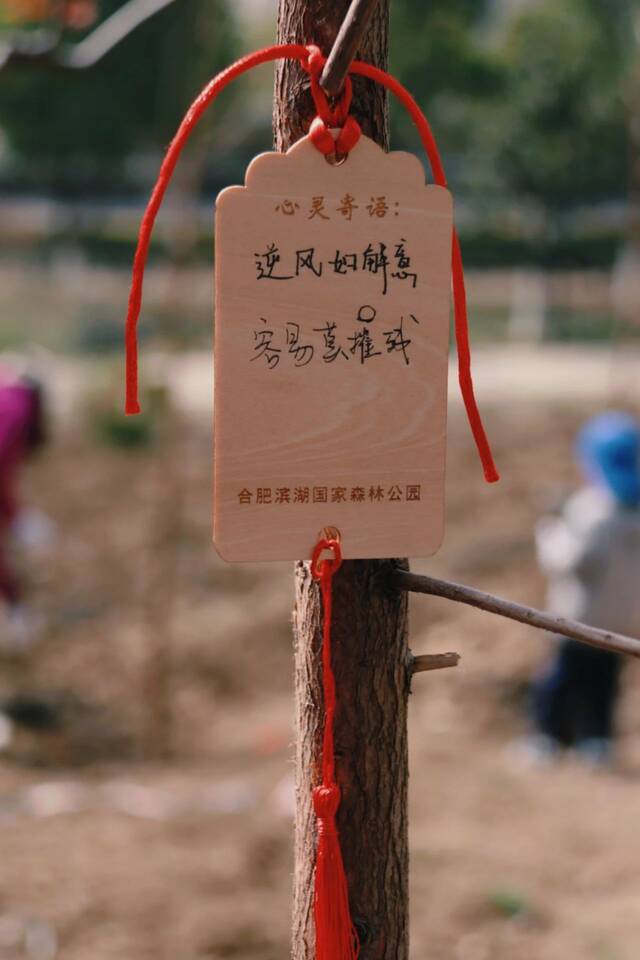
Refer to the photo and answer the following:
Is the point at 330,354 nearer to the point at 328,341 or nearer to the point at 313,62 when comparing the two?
the point at 328,341

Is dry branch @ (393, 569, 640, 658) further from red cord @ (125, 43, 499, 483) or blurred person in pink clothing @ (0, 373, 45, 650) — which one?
blurred person in pink clothing @ (0, 373, 45, 650)

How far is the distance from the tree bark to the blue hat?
277cm

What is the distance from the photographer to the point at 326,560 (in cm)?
114

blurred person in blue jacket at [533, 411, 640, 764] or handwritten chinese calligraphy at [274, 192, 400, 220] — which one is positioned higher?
blurred person in blue jacket at [533, 411, 640, 764]

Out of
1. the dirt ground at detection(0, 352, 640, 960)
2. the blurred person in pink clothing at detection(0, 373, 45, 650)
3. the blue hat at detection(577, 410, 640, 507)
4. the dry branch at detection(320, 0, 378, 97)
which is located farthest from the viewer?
the blurred person in pink clothing at detection(0, 373, 45, 650)

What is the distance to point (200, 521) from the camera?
7.01 metres

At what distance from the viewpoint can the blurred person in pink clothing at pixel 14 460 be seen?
16.1 feet

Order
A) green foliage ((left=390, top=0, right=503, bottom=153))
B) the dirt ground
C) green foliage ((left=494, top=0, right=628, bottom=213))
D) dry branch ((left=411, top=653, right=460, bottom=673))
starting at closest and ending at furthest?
dry branch ((left=411, top=653, right=460, bottom=673)) < the dirt ground < green foliage ((left=390, top=0, right=503, bottom=153)) < green foliage ((left=494, top=0, right=628, bottom=213))

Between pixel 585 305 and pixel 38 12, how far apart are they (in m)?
9.17

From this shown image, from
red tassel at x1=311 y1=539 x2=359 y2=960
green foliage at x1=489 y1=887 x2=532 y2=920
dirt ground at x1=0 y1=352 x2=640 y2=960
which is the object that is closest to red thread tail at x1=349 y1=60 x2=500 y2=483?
red tassel at x1=311 y1=539 x2=359 y2=960

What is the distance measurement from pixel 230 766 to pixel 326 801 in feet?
10.0

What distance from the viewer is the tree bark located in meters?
1.20

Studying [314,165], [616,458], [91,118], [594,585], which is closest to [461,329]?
[314,165]

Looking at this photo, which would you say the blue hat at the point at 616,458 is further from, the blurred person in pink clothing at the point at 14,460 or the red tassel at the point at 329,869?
the red tassel at the point at 329,869
